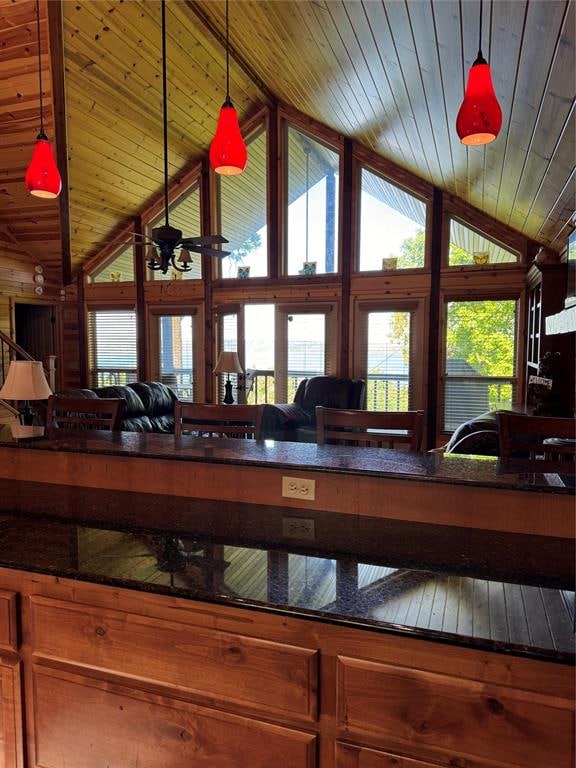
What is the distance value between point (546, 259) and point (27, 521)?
5191 millimetres

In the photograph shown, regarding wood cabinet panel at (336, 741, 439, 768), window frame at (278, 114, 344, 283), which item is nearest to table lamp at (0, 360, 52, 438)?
wood cabinet panel at (336, 741, 439, 768)

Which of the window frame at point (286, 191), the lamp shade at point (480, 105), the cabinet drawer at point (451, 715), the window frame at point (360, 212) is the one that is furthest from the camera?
the window frame at point (286, 191)

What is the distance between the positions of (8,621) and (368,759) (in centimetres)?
94

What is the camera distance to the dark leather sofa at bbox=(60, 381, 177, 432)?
543 centimetres

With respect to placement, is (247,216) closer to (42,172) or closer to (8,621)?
(42,172)

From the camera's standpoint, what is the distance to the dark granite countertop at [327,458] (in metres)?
1.43

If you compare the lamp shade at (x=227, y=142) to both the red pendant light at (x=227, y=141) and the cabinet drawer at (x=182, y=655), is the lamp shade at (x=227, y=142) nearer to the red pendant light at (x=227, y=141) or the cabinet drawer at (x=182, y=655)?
the red pendant light at (x=227, y=141)

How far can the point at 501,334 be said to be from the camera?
6207mm

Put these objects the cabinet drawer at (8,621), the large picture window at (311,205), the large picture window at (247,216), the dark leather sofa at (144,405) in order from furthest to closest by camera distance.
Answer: the large picture window at (247,216)
the large picture window at (311,205)
the dark leather sofa at (144,405)
the cabinet drawer at (8,621)

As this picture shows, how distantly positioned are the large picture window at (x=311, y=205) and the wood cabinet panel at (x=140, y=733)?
626cm

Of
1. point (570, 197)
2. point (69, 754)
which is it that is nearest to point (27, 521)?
point (69, 754)

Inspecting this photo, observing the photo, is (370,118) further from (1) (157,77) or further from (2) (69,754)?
(2) (69,754)

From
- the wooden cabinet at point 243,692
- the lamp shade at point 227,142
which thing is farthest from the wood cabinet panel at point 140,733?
the lamp shade at point 227,142

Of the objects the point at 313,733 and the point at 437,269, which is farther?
the point at 437,269
